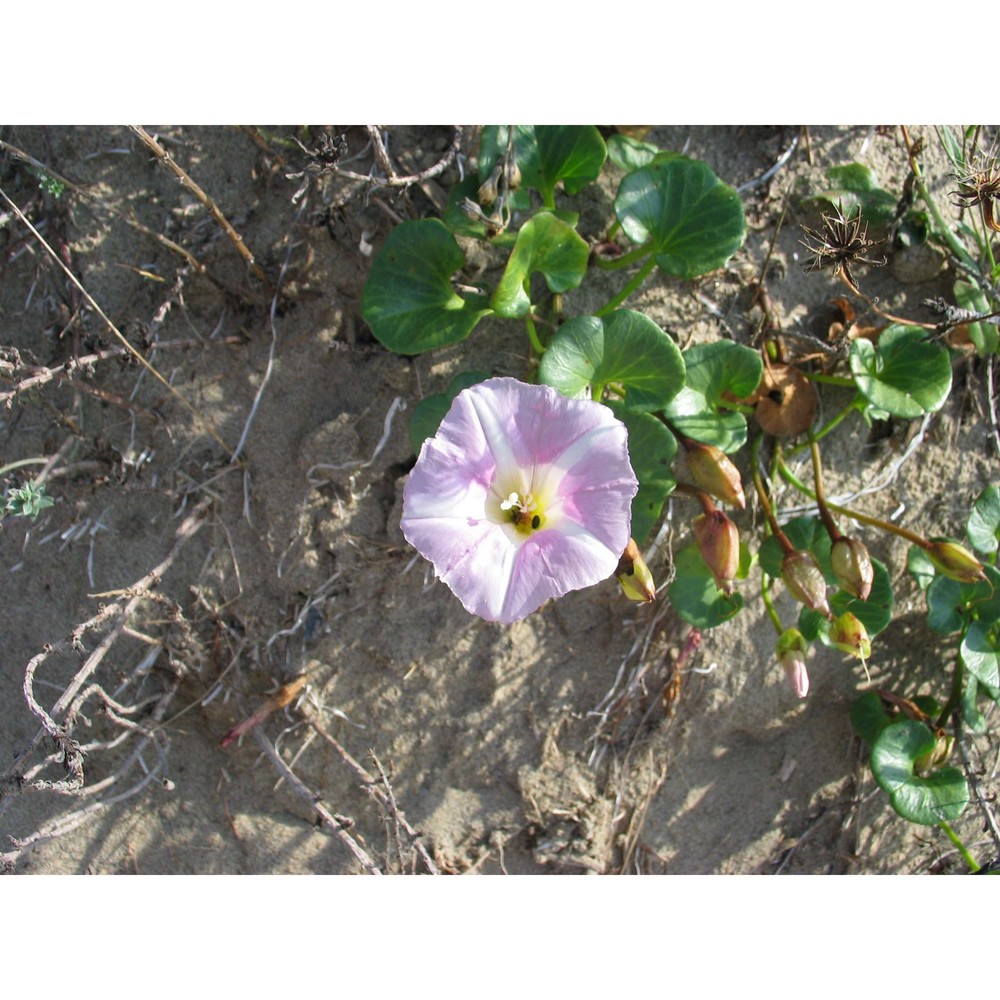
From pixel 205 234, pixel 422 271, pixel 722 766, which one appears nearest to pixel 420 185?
pixel 422 271

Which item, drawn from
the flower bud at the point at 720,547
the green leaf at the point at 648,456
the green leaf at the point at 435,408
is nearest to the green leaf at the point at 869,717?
the flower bud at the point at 720,547

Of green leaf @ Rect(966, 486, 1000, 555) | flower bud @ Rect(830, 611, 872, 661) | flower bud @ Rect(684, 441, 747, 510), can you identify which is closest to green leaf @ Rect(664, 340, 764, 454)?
flower bud @ Rect(684, 441, 747, 510)

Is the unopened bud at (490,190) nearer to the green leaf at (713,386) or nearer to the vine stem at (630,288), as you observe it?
the vine stem at (630,288)

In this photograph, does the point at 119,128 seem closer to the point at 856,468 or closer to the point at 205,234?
the point at 205,234

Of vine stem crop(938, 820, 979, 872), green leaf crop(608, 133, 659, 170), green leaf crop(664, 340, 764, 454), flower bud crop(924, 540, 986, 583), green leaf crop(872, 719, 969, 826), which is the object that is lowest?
vine stem crop(938, 820, 979, 872)

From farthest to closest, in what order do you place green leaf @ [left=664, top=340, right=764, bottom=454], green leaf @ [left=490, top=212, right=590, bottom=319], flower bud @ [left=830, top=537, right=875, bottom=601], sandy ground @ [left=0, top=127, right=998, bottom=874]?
sandy ground @ [left=0, top=127, right=998, bottom=874] < green leaf @ [left=664, top=340, right=764, bottom=454] < flower bud @ [left=830, top=537, right=875, bottom=601] < green leaf @ [left=490, top=212, right=590, bottom=319]

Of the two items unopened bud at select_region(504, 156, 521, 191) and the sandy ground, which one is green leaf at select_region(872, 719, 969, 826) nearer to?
the sandy ground
